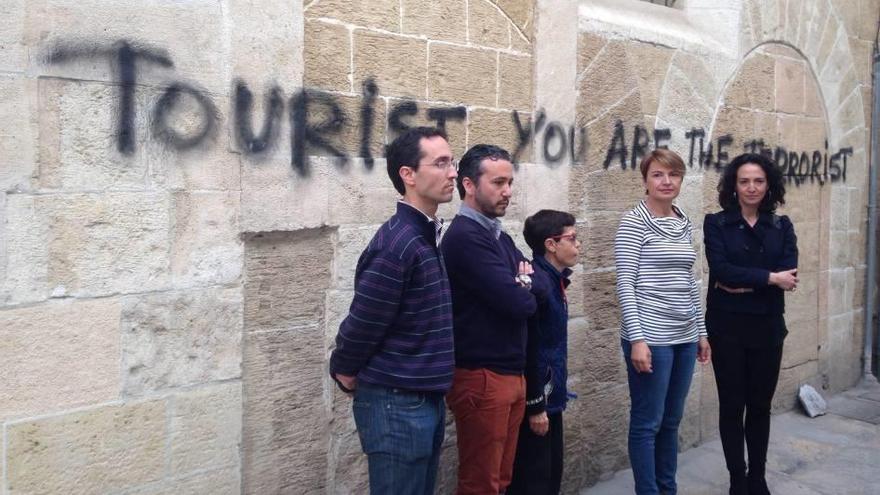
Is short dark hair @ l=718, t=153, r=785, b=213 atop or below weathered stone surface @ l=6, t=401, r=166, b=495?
atop

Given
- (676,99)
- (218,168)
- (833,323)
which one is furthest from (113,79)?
(833,323)

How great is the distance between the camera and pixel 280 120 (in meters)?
3.19

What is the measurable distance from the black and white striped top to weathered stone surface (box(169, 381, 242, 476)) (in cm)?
178

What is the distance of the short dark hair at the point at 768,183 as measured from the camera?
417cm

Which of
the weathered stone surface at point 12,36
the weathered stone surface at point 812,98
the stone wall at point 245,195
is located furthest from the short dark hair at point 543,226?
the weathered stone surface at point 812,98

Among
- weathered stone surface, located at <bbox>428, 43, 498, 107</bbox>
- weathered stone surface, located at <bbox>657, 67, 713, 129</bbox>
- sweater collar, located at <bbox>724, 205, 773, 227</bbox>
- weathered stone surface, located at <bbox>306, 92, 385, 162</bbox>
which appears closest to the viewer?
weathered stone surface, located at <bbox>306, 92, 385, 162</bbox>

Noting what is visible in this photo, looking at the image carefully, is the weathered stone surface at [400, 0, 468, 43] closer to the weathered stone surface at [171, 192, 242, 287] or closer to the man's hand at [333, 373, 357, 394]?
the weathered stone surface at [171, 192, 242, 287]

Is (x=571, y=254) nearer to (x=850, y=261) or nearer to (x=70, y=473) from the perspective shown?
(x=70, y=473)

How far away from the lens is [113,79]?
2.74 metres

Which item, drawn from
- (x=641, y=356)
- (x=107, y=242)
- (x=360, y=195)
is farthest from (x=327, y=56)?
(x=641, y=356)

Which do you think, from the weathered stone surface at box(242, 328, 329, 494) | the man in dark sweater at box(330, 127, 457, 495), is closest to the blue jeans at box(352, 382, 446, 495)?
the man in dark sweater at box(330, 127, 457, 495)

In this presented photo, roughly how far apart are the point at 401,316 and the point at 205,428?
34.9 inches

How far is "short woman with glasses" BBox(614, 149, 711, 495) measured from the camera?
3865 millimetres

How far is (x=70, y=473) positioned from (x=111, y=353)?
388mm
